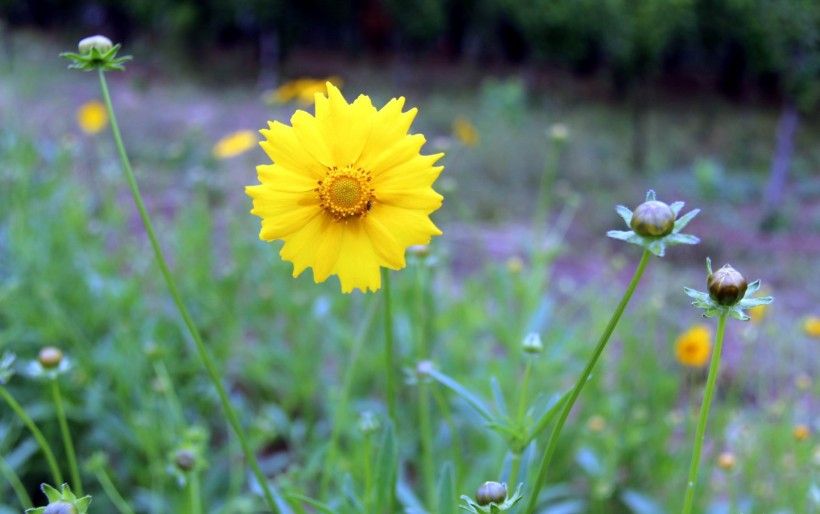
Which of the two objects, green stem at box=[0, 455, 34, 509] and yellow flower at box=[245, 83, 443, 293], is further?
green stem at box=[0, 455, 34, 509]

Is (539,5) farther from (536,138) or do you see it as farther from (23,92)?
(23,92)

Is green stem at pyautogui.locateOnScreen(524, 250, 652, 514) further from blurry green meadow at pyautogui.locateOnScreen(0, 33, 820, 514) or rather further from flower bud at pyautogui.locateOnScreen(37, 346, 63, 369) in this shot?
flower bud at pyautogui.locateOnScreen(37, 346, 63, 369)

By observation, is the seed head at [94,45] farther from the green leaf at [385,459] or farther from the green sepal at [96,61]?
the green leaf at [385,459]

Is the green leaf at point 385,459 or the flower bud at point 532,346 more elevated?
the flower bud at point 532,346

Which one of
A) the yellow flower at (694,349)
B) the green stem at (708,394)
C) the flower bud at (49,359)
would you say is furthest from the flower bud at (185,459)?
the yellow flower at (694,349)

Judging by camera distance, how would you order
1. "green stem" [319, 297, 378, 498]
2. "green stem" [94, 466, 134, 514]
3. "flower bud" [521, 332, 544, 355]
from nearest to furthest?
"flower bud" [521, 332, 544, 355] → "green stem" [319, 297, 378, 498] → "green stem" [94, 466, 134, 514]

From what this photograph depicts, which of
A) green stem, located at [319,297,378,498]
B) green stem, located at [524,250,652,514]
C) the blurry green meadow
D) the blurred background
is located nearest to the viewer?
green stem, located at [524,250,652,514]

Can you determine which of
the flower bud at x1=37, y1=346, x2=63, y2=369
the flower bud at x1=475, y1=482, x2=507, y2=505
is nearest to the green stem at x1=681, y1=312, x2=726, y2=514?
the flower bud at x1=475, y1=482, x2=507, y2=505

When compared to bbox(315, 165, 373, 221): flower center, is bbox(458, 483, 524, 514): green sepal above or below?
below
